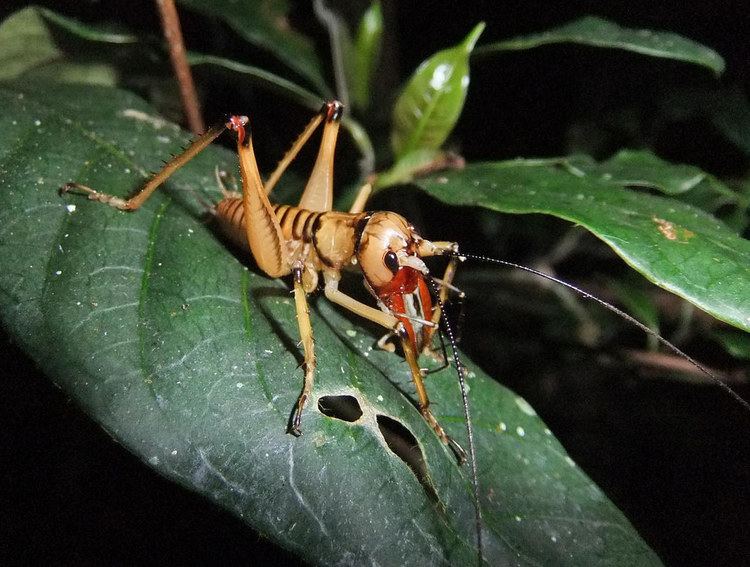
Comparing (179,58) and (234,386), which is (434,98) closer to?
(179,58)

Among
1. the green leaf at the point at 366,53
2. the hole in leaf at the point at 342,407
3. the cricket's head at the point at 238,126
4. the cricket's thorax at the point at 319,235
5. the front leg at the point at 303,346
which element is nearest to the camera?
the front leg at the point at 303,346

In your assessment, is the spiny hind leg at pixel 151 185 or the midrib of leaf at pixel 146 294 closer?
the midrib of leaf at pixel 146 294

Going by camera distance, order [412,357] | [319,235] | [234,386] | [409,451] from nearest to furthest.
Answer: [234,386], [409,451], [412,357], [319,235]

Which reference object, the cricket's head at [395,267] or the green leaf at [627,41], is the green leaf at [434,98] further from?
the cricket's head at [395,267]

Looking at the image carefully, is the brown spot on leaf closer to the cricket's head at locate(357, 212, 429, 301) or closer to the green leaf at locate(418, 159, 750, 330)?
the green leaf at locate(418, 159, 750, 330)

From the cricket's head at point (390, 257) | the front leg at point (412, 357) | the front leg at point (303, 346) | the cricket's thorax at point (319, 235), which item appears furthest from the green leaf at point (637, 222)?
the front leg at point (303, 346)

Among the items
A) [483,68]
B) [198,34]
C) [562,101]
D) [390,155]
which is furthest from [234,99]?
[562,101]

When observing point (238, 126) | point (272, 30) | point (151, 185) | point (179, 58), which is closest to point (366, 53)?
point (272, 30)
